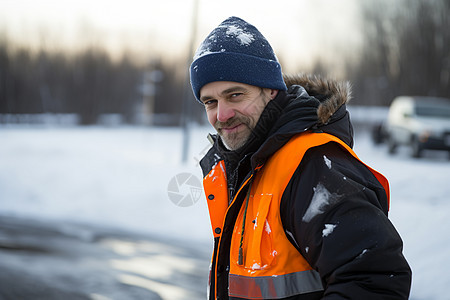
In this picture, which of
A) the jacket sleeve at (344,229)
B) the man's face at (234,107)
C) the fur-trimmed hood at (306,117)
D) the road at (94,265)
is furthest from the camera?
the road at (94,265)

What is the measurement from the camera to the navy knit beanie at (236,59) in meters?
1.78

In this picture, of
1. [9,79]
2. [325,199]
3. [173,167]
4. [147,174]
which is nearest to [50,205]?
[147,174]

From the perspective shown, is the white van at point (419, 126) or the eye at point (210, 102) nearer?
the eye at point (210, 102)

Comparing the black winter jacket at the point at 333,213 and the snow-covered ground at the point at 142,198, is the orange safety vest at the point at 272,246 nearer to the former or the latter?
the black winter jacket at the point at 333,213

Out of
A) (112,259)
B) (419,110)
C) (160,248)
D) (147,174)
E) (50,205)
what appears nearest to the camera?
(112,259)

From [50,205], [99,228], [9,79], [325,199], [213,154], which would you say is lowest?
[9,79]

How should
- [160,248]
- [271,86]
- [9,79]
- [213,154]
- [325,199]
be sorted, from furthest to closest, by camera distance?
[9,79], [160,248], [213,154], [271,86], [325,199]

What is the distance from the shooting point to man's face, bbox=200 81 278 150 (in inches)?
68.4

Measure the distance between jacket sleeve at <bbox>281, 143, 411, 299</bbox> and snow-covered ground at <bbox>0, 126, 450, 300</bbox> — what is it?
3824mm

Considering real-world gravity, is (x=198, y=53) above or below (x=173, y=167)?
above

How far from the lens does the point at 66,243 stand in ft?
22.1

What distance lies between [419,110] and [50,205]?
39.1 feet

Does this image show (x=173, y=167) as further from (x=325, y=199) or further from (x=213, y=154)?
(x=325, y=199)

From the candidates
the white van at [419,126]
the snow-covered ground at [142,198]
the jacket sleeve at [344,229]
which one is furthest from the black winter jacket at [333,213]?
the white van at [419,126]
